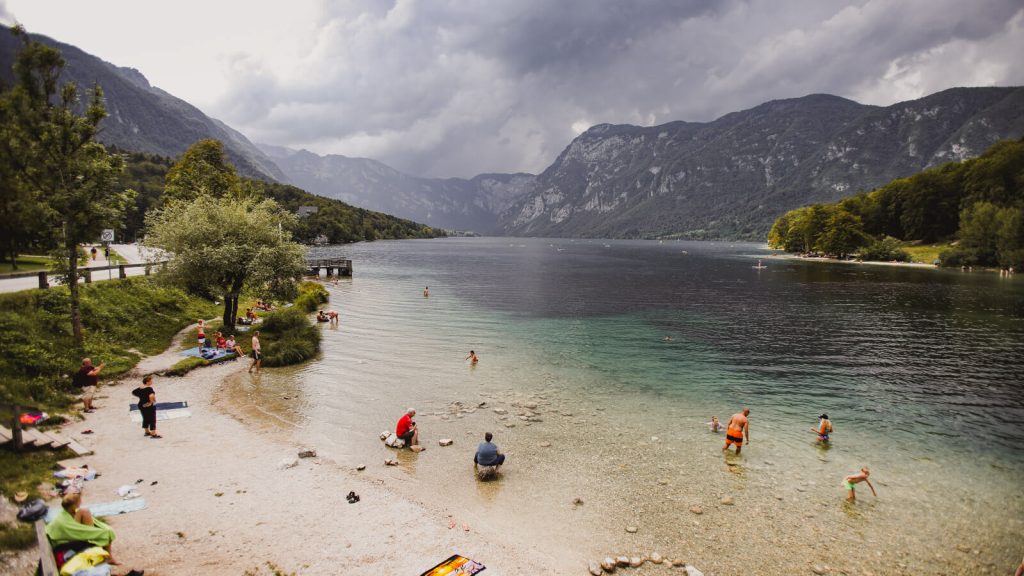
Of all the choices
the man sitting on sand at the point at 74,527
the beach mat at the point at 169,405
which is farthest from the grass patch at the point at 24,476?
the beach mat at the point at 169,405

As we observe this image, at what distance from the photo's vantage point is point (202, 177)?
63344mm

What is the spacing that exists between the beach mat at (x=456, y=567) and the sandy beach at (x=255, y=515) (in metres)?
0.41

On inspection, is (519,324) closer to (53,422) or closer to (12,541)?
(53,422)

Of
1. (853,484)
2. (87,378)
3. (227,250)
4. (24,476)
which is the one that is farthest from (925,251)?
(24,476)

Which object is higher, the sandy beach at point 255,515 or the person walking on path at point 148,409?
the person walking on path at point 148,409

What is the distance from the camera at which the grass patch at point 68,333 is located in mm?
20844

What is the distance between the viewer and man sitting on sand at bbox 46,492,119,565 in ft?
34.0

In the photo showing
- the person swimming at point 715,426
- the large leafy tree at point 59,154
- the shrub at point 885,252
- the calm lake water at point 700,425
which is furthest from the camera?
the shrub at point 885,252

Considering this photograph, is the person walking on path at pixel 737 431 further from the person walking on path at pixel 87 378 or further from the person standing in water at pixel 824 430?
the person walking on path at pixel 87 378

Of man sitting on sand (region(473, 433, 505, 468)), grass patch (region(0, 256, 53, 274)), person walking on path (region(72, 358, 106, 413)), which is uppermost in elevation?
grass patch (region(0, 256, 53, 274))

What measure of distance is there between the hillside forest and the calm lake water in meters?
79.3

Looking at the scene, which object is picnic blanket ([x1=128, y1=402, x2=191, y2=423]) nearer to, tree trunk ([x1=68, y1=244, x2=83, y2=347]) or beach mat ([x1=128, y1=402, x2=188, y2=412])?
beach mat ([x1=128, y1=402, x2=188, y2=412])

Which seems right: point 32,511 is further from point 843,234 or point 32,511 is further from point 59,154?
point 843,234

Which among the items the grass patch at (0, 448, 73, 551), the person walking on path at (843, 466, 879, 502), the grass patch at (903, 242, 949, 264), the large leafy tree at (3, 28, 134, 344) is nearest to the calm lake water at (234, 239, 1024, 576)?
the person walking on path at (843, 466, 879, 502)
